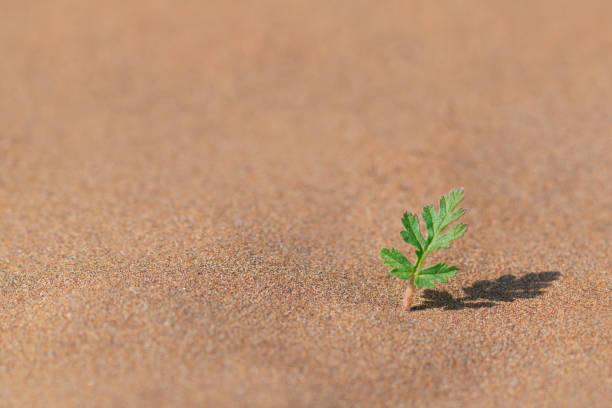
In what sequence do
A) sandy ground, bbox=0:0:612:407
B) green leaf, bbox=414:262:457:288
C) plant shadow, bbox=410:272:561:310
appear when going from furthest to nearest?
plant shadow, bbox=410:272:561:310, green leaf, bbox=414:262:457:288, sandy ground, bbox=0:0:612:407

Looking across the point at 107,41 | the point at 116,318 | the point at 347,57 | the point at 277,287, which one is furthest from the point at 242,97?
the point at 116,318

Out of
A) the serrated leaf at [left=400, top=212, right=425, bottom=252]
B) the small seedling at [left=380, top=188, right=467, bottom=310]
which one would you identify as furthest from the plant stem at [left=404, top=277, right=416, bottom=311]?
the serrated leaf at [left=400, top=212, right=425, bottom=252]

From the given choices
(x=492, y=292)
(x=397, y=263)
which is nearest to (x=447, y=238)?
(x=397, y=263)

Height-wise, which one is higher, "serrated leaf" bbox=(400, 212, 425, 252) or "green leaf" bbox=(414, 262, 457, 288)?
"serrated leaf" bbox=(400, 212, 425, 252)

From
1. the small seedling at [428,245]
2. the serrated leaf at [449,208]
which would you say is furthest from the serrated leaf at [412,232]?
the serrated leaf at [449,208]

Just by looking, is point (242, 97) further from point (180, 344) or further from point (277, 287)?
point (180, 344)

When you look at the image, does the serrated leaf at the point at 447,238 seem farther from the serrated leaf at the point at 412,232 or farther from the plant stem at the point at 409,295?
the plant stem at the point at 409,295

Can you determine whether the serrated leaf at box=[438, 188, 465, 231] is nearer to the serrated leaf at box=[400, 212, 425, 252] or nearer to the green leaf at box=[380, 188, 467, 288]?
the green leaf at box=[380, 188, 467, 288]

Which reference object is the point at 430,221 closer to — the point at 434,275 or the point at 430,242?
the point at 430,242
